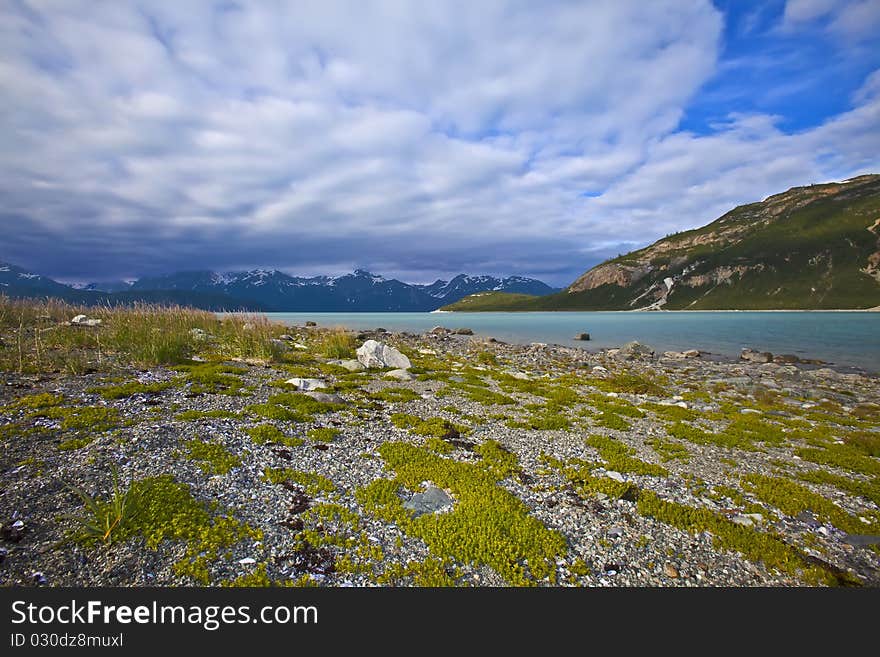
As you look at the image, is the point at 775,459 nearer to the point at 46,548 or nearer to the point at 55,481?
the point at 46,548

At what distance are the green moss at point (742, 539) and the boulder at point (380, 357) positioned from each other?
18570mm

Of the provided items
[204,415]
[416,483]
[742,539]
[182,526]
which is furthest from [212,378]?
[742,539]

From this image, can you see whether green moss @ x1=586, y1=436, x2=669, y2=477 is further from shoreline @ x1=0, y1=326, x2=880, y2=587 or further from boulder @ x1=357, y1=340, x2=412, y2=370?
boulder @ x1=357, y1=340, x2=412, y2=370

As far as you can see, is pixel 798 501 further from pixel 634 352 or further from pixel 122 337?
pixel 634 352

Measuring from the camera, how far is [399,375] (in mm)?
23453

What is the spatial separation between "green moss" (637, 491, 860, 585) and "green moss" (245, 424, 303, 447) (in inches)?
386

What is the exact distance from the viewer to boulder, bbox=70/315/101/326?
28531 mm

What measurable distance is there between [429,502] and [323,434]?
499 cm

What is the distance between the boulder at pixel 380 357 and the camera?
86.4 ft

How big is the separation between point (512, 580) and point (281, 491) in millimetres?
5530

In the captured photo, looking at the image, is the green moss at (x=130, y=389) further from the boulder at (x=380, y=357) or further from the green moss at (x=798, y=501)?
the green moss at (x=798, y=501)

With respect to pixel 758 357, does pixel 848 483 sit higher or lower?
higher

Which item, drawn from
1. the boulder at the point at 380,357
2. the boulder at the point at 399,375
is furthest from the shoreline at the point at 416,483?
the boulder at the point at 380,357

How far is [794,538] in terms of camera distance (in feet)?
27.4
